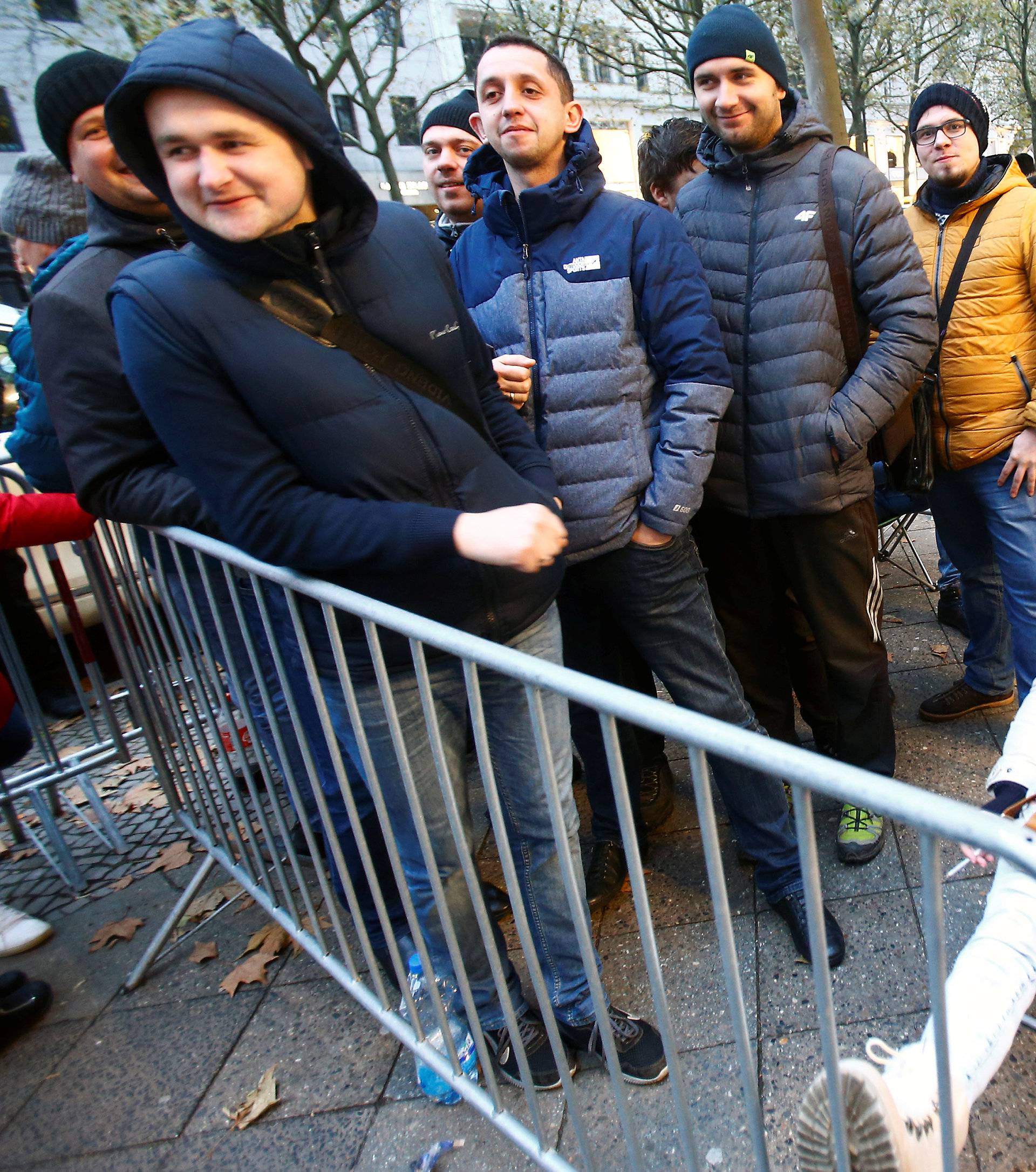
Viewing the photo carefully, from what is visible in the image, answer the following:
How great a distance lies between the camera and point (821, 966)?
1.10 m

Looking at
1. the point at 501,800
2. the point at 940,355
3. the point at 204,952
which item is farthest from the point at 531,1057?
the point at 940,355

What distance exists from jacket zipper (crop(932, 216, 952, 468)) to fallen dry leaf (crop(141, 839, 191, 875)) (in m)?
3.11

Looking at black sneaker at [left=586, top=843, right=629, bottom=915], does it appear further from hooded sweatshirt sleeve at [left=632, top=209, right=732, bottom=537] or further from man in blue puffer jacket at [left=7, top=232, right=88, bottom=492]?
man in blue puffer jacket at [left=7, top=232, right=88, bottom=492]

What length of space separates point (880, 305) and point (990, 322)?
69 cm

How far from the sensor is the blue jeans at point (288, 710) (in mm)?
2174

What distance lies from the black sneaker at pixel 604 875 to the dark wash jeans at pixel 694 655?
1.41 feet

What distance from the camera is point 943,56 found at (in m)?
25.0

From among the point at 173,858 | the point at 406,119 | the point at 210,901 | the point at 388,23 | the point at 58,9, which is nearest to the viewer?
the point at 210,901

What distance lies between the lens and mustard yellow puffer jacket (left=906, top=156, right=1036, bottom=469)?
2938 mm

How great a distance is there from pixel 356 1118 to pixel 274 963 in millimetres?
708

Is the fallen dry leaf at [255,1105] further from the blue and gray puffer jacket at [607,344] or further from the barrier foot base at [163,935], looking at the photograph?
the blue and gray puffer jacket at [607,344]

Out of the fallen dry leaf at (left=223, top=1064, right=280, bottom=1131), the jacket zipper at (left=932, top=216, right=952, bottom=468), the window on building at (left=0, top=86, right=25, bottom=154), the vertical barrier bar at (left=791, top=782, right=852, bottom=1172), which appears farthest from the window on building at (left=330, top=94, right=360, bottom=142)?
the vertical barrier bar at (left=791, top=782, right=852, bottom=1172)

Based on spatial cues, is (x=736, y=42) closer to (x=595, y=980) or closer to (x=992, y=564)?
(x=992, y=564)

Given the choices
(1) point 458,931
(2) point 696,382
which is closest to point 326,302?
(2) point 696,382
